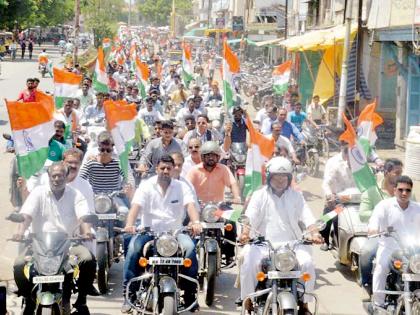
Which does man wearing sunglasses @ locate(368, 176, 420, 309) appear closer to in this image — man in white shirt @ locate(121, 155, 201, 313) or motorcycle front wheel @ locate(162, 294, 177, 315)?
man in white shirt @ locate(121, 155, 201, 313)

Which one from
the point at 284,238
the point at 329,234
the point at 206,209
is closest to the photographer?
the point at 284,238

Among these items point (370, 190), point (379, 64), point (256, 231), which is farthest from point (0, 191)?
point (379, 64)

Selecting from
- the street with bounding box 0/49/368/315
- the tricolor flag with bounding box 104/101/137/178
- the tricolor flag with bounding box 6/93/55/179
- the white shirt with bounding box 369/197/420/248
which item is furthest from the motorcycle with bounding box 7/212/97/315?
the tricolor flag with bounding box 104/101/137/178

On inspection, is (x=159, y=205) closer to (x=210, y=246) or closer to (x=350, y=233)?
(x=210, y=246)

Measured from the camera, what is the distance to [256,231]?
6789 millimetres

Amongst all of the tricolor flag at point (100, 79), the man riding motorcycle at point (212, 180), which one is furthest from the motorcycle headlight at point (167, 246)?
the tricolor flag at point (100, 79)

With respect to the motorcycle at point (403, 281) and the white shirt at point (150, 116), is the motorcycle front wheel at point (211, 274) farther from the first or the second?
the white shirt at point (150, 116)

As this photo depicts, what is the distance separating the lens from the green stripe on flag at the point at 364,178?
9.04m

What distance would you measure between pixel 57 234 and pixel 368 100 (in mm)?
17122

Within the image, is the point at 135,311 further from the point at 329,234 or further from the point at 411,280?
the point at 329,234

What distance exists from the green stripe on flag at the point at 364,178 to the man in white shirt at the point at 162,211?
2235mm

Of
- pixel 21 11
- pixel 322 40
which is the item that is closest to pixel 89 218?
pixel 322 40

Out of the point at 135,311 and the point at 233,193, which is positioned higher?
the point at 233,193

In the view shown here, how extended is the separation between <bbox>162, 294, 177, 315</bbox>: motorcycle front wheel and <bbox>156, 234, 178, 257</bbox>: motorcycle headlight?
0.38 m
